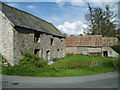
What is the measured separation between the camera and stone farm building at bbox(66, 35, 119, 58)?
2661 centimetres

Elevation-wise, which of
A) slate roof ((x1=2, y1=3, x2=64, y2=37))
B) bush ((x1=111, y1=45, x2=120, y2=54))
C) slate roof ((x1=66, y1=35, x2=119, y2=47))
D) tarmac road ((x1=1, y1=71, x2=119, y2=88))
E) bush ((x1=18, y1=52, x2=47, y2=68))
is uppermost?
slate roof ((x1=2, y1=3, x2=64, y2=37))

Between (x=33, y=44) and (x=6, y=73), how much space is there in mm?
6306

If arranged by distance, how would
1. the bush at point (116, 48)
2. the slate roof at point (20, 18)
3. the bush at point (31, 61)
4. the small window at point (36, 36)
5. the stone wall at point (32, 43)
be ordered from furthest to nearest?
the bush at point (116, 48)
the small window at point (36, 36)
the slate roof at point (20, 18)
the stone wall at point (32, 43)
the bush at point (31, 61)

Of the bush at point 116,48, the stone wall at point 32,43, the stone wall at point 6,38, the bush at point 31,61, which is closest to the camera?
the bush at point 31,61

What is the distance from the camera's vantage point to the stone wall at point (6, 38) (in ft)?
40.1

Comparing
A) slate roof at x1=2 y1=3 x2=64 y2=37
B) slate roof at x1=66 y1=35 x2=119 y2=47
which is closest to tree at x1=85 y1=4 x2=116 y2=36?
slate roof at x1=66 y1=35 x2=119 y2=47

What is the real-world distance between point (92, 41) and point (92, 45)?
165 centimetres

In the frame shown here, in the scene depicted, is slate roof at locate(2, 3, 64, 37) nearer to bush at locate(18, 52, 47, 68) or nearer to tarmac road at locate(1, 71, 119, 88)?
bush at locate(18, 52, 47, 68)

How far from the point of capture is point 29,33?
575 inches

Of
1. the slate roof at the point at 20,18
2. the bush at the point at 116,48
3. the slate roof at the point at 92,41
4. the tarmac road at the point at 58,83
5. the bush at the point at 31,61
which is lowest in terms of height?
the tarmac road at the point at 58,83

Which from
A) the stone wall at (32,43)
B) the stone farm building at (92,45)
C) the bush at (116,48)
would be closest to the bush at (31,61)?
the stone wall at (32,43)

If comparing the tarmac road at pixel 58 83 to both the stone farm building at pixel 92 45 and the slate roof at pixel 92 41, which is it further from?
the slate roof at pixel 92 41

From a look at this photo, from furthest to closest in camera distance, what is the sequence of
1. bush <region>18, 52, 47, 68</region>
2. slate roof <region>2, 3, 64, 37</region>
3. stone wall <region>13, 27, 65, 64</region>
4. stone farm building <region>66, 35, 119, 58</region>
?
stone farm building <region>66, 35, 119, 58</region>
slate roof <region>2, 3, 64, 37</region>
stone wall <region>13, 27, 65, 64</region>
bush <region>18, 52, 47, 68</region>

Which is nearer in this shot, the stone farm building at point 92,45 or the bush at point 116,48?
the bush at point 116,48
